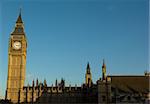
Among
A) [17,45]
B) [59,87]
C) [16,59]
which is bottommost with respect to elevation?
[59,87]

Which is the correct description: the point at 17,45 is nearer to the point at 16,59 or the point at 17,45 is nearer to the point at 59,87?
the point at 16,59

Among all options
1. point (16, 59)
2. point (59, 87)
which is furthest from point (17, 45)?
point (59, 87)

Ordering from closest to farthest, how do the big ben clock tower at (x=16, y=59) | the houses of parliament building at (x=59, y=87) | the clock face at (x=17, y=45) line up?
the houses of parliament building at (x=59, y=87) < the big ben clock tower at (x=16, y=59) < the clock face at (x=17, y=45)

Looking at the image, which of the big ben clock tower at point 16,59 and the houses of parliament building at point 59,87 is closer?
the houses of parliament building at point 59,87

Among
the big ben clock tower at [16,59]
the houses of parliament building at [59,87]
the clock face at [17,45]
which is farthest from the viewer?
the clock face at [17,45]

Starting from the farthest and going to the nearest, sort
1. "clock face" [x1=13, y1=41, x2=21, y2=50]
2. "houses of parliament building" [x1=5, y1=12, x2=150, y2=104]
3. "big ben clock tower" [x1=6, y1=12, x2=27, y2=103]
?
"clock face" [x1=13, y1=41, x2=21, y2=50] < "big ben clock tower" [x1=6, y1=12, x2=27, y2=103] < "houses of parliament building" [x1=5, y1=12, x2=150, y2=104]

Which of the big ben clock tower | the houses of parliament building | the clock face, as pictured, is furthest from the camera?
the clock face

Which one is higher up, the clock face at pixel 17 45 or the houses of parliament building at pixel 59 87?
the clock face at pixel 17 45

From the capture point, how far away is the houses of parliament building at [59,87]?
62.6 metres

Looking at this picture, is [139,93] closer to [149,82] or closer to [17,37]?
[149,82]

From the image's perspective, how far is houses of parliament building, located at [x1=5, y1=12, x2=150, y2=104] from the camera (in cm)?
6259

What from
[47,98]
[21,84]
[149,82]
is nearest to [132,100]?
[149,82]

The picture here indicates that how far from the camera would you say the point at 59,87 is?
89000mm

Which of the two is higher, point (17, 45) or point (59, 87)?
point (17, 45)
